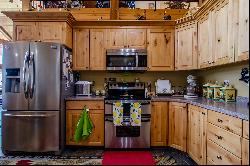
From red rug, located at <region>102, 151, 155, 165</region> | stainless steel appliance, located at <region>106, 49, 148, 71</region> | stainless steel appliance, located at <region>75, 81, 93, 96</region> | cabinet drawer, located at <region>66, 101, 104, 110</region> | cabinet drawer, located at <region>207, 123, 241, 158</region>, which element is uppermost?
stainless steel appliance, located at <region>106, 49, 148, 71</region>

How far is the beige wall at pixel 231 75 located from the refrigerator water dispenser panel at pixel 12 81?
305 centimetres

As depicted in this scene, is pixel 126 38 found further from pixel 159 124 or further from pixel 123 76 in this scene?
pixel 159 124

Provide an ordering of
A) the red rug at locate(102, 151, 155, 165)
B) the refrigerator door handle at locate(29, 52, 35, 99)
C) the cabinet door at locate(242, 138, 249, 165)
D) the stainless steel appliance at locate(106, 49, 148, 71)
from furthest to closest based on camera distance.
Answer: the stainless steel appliance at locate(106, 49, 148, 71) < the refrigerator door handle at locate(29, 52, 35, 99) < the red rug at locate(102, 151, 155, 165) < the cabinet door at locate(242, 138, 249, 165)

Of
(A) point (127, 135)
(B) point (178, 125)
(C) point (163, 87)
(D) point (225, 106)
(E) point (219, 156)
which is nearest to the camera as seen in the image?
(E) point (219, 156)

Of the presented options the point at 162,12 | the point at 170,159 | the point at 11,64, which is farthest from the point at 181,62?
the point at 11,64

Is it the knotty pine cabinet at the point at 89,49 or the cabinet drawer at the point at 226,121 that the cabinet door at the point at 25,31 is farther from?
the cabinet drawer at the point at 226,121

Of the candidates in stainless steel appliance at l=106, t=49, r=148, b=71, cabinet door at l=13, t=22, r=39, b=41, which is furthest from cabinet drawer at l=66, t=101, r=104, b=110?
cabinet door at l=13, t=22, r=39, b=41

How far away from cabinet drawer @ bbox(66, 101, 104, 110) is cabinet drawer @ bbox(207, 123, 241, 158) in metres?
1.94

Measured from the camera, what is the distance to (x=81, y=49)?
4922mm

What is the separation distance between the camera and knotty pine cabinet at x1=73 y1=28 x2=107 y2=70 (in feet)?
16.1

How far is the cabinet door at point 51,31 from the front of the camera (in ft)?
14.6

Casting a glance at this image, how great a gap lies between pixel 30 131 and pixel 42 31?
1.62m

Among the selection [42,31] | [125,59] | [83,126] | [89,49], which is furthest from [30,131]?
[125,59]

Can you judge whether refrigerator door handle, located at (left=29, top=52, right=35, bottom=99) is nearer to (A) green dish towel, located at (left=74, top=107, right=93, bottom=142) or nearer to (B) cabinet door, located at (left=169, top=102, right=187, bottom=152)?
(A) green dish towel, located at (left=74, top=107, right=93, bottom=142)
